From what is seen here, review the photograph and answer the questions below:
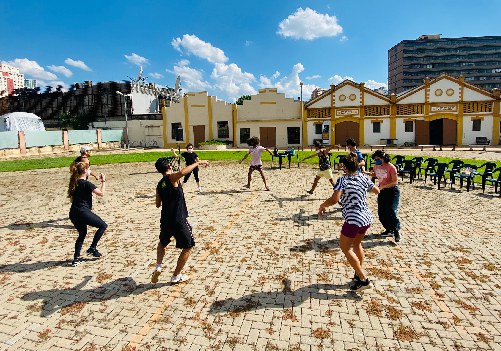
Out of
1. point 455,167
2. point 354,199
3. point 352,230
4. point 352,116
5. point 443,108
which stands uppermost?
point 443,108

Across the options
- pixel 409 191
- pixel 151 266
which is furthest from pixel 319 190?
pixel 151 266

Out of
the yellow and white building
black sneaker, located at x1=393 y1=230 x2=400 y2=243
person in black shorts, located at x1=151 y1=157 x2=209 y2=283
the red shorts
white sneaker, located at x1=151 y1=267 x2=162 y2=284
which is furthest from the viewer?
the yellow and white building

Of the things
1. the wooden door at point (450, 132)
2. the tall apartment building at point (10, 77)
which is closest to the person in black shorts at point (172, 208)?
the wooden door at point (450, 132)

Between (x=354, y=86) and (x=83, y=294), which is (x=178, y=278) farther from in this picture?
(x=354, y=86)

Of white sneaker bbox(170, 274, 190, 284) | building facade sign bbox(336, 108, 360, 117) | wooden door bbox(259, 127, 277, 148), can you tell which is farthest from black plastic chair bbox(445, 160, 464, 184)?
wooden door bbox(259, 127, 277, 148)

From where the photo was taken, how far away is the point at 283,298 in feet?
15.1

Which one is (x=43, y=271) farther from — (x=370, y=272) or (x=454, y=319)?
(x=454, y=319)

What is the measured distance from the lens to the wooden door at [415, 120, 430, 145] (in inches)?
1362

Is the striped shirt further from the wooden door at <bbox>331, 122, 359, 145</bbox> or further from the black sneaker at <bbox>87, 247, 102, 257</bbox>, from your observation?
the wooden door at <bbox>331, 122, 359, 145</bbox>

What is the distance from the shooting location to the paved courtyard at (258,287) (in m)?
3.78

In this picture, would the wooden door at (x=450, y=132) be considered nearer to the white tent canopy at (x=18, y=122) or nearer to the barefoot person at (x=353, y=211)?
the barefoot person at (x=353, y=211)

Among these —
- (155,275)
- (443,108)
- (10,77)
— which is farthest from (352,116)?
(10,77)

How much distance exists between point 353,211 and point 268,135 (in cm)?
3450

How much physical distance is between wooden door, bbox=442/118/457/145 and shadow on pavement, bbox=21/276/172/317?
122ft
